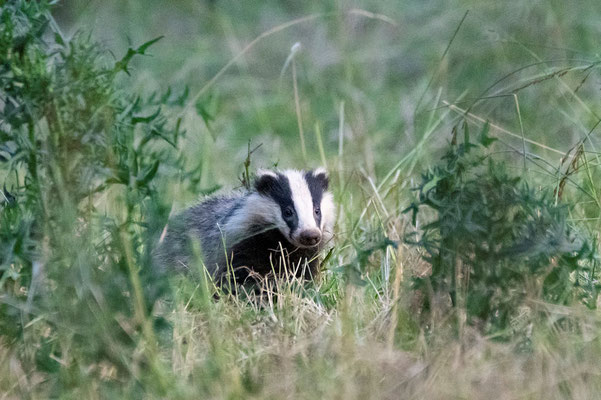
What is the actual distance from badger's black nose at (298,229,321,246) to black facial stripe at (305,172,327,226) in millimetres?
287

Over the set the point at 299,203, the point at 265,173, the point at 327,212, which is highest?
the point at 265,173

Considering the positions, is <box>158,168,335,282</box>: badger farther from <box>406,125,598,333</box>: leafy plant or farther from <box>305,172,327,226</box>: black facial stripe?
<box>406,125,598,333</box>: leafy plant

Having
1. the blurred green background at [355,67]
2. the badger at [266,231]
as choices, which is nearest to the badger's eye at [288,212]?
the badger at [266,231]

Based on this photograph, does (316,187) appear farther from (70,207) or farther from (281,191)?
(70,207)

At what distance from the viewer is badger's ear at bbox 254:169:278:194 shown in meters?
4.97

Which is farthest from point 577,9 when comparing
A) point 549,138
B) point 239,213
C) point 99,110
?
point 99,110

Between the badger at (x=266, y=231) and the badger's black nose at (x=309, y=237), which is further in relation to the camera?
the badger at (x=266, y=231)

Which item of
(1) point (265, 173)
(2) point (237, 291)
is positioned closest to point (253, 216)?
(1) point (265, 173)

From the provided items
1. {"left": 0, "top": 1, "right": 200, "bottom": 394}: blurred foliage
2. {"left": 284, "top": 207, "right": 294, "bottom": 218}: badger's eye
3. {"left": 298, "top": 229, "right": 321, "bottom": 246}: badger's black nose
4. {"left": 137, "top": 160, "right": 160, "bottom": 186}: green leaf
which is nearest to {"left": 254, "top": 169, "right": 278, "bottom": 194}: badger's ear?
{"left": 284, "top": 207, "right": 294, "bottom": 218}: badger's eye

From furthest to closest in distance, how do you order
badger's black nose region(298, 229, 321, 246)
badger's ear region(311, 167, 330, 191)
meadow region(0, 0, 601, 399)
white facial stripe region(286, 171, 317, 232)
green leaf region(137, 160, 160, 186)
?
badger's ear region(311, 167, 330, 191), white facial stripe region(286, 171, 317, 232), badger's black nose region(298, 229, 321, 246), green leaf region(137, 160, 160, 186), meadow region(0, 0, 601, 399)

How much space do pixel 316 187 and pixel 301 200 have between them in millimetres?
236

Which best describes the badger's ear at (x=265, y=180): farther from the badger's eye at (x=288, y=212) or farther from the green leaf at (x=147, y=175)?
the green leaf at (x=147, y=175)

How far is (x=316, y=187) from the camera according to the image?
5.09 metres

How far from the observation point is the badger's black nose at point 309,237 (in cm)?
464
